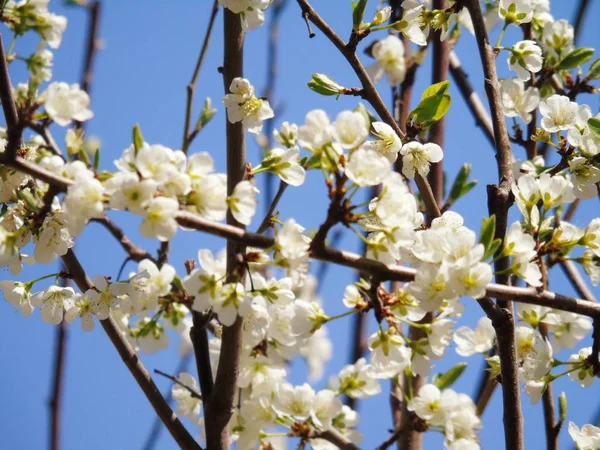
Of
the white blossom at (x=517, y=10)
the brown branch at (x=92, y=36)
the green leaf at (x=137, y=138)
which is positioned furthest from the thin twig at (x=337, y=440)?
the brown branch at (x=92, y=36)

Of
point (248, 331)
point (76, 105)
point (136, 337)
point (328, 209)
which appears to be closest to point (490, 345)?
point (248, 331)

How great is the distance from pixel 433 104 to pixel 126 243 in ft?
3.58

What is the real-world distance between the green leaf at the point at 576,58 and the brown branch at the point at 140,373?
132 centimetres

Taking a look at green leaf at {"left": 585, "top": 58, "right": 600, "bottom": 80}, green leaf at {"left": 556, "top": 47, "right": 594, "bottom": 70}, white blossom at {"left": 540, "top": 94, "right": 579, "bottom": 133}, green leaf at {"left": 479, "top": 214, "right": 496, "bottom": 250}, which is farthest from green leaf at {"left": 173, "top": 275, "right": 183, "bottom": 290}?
green leaf at {"left": 585, "top": 58, "right": 600, "bottom": 80}

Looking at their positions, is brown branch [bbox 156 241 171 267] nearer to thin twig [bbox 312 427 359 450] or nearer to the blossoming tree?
the blossoming tree

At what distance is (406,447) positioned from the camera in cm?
173

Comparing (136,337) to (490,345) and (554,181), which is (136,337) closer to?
(490,345)

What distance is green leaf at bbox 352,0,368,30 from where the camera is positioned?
4.30 ft

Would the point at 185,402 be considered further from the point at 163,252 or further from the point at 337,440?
the point at 337,440

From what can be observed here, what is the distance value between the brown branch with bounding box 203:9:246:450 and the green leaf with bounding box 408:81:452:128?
1.21ft

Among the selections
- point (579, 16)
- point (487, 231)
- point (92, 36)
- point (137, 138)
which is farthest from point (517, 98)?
point (92, 36)

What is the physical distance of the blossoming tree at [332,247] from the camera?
102 centimetres

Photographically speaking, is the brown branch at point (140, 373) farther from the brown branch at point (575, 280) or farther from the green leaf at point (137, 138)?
the brown branch at point (575, 280)

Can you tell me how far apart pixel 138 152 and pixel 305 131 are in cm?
27
